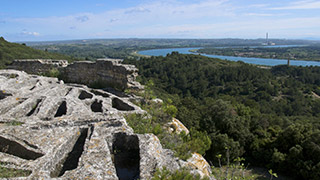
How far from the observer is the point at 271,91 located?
5341 cm

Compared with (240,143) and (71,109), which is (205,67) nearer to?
(240,143)

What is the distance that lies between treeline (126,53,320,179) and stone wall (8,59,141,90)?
16.7 ft

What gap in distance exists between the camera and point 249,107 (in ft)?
95.9

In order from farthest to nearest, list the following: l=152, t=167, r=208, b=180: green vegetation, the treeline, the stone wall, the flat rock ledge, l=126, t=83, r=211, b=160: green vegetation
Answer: the treeline
the stone wall
l=126, t=83, r=211, b=160: green vegetation
the flat rock ledge
l=152, t=167, r=208, b=180: green vegetation

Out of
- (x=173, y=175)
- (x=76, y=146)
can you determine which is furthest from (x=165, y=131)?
(x=173, y=175)

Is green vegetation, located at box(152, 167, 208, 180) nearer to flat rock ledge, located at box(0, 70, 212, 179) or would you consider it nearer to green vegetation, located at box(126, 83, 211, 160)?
flat rock ledge, located at box(0, 70, 212, 179)

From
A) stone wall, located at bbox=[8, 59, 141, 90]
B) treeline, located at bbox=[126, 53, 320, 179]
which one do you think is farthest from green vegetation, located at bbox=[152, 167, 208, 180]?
stone wall, located at bbox=[8, 59, 141, 90]

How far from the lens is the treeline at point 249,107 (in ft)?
53.3

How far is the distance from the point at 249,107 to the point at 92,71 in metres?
22.7

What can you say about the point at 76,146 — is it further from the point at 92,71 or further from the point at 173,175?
the point at 92,71

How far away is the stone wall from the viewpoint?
1359cm

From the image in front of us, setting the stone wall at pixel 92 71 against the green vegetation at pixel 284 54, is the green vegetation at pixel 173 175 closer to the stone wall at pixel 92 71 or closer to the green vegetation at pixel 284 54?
the stone wall at pixel 92 71

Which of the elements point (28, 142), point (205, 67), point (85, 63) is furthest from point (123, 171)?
point (205, 67)

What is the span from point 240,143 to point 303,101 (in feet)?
131
